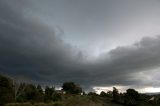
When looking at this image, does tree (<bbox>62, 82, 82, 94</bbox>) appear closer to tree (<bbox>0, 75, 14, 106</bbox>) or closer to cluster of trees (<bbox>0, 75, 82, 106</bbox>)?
cluster of trees (<bbox>0, 75, 82, 106</bbox>)

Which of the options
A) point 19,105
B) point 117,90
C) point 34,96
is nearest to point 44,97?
point 34,96

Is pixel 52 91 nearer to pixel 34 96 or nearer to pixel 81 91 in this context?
pixel 34 96

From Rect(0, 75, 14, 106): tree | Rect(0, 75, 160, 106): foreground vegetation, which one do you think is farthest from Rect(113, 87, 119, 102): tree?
Rect(0, 75, 14, 106): tree

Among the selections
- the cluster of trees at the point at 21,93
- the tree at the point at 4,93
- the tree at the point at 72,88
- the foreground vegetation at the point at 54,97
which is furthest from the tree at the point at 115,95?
the tree at the point at 4,93

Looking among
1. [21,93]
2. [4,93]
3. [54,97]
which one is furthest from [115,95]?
[4,93]

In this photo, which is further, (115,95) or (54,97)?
(115,95)

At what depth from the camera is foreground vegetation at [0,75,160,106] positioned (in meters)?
79.9

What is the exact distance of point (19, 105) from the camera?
69.9 meters

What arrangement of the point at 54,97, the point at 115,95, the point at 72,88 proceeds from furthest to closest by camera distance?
the point at 72,88, the point at 115,95, the point at 54,97

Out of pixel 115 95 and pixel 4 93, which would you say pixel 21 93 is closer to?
pixel 4 93

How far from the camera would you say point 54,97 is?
9312 centimetres

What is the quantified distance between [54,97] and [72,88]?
42.1 meters

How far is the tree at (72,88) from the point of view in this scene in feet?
→ 437

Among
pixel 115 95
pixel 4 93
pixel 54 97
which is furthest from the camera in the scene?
pixel 115 95
